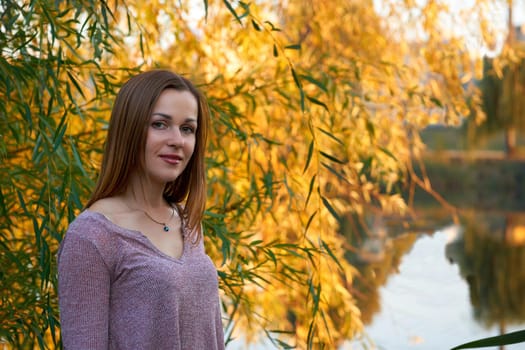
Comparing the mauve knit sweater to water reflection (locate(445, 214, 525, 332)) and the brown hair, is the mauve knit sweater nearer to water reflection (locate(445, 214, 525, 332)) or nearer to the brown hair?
the brown hair

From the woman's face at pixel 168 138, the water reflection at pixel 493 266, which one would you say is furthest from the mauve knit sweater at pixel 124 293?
the water reflection at pixel 493 266

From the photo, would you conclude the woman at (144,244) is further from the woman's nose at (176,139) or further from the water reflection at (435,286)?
the water reflection at (435,286)

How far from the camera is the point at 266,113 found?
2.59 meters

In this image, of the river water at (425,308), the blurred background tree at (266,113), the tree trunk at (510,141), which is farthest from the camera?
the tree trunk at (510,141)

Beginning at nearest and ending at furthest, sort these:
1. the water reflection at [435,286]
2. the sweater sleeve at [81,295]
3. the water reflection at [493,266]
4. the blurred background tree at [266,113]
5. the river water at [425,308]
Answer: the sweater sleeve at [81,295], the blurred background tree at [266,113], the river water at [425,308], the water reflection at [435,286], the water reflection at [493,266]

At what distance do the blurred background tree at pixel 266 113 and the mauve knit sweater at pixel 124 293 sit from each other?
57 centimetres

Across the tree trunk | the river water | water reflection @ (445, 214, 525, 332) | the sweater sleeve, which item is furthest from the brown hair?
the tree trunk

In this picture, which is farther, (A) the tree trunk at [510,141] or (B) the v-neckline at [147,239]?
(A) the tree trunk at [510,141]

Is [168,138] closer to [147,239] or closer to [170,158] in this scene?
[170,158]

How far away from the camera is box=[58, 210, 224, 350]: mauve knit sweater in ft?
3.45

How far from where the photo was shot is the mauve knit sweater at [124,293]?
41.4 inches

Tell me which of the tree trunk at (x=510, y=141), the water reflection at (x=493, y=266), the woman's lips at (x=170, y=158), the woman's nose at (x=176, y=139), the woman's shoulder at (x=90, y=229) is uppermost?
the woman's nose at (x=176, y=139)

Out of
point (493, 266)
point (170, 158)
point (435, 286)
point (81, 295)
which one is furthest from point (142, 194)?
point (493, 266)

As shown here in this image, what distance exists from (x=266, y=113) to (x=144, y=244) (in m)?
1.49
